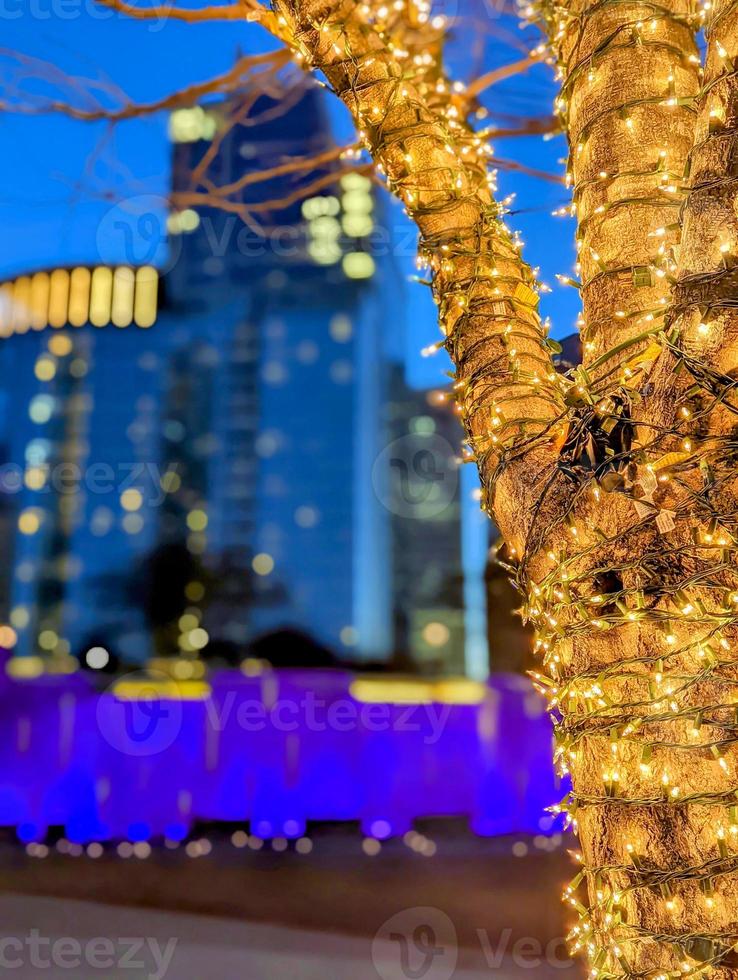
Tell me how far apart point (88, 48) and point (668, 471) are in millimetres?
2781

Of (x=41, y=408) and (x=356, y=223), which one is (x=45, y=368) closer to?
(x=41, y=408)

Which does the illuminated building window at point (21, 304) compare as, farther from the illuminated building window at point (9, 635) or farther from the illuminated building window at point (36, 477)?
the illuminated building window at point (9, 635)

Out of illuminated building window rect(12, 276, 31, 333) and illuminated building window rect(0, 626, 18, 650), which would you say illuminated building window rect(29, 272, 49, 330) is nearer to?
illuminated building window rect(12, 276, 31, 333)

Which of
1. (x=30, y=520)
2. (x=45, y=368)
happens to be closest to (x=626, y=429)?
(x=30, y=520)

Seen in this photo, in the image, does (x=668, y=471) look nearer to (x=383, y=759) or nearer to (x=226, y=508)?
(x=383, y=759)

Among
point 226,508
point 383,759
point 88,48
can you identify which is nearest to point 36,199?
point 88,48

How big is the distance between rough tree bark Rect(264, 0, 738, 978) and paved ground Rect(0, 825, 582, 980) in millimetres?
2477

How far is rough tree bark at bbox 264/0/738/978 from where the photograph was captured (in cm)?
92

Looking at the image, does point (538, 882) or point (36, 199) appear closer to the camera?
point (36, 199)

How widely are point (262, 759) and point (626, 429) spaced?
4.88 metres

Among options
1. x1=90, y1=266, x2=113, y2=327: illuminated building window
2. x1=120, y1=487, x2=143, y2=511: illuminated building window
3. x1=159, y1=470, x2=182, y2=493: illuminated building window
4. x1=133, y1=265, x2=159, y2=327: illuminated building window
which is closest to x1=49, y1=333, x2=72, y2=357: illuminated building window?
x1=90, y1=266, x2=113, y2=327: illuminated building window

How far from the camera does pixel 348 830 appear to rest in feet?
18.4

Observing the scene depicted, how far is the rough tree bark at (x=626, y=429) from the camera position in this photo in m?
0.92

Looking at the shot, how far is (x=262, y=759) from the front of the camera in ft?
17.4
